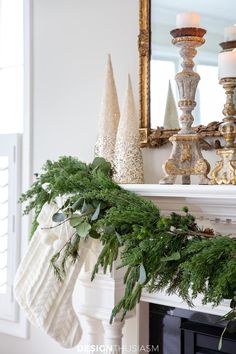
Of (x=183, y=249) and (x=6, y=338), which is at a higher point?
(x=183, y=249)

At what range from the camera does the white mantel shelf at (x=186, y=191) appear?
1.61m

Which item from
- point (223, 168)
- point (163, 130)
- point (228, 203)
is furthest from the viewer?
point (163, 130)

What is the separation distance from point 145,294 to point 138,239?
64 centimetres

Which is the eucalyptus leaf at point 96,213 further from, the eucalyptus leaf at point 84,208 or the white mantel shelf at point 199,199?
the white mantel shelf at point 199,199

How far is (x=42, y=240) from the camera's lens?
78.2 inches

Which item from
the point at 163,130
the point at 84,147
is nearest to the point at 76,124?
the point at 84,147

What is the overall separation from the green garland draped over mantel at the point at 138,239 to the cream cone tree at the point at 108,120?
138 mm

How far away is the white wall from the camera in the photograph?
2.37 meters

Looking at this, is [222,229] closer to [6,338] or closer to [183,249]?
[183,249]

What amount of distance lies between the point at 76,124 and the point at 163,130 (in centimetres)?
52

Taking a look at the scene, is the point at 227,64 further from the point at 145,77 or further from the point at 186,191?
the point at 145,77

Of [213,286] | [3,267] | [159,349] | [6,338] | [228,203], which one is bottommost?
[6,338]

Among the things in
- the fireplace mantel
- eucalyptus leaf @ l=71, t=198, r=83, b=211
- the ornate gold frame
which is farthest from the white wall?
eucalyptus leaf @ l=71, t=198, r=83, b=211

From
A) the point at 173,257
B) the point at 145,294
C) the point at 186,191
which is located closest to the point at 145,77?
the point at 186,191
